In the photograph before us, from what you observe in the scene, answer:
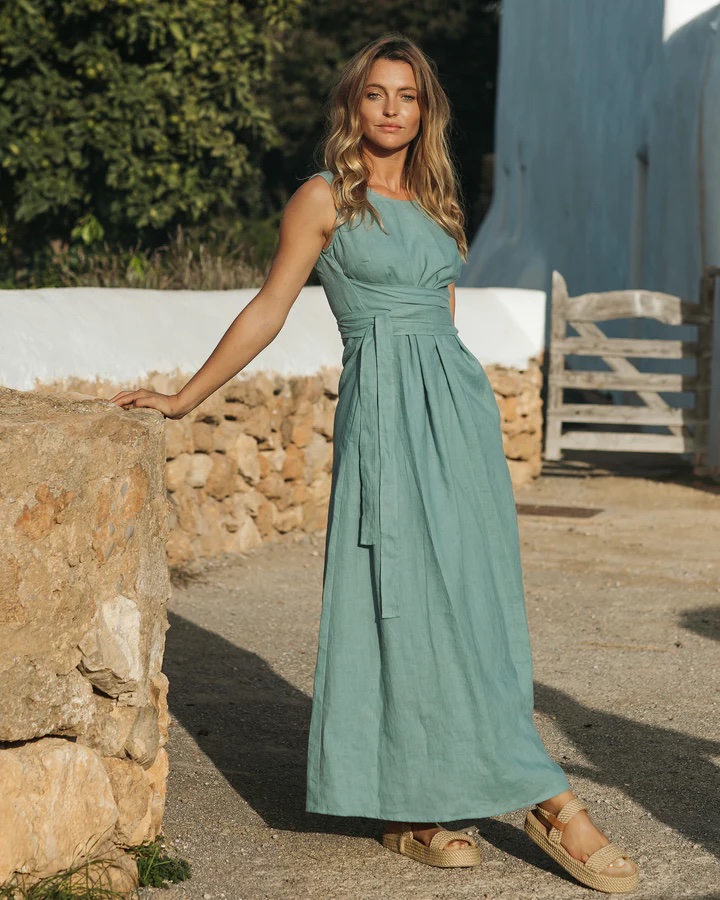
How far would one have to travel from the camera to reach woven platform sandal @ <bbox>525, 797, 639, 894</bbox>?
115 inches

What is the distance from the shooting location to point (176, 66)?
11.1m

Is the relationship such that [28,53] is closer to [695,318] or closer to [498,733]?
[695,318]

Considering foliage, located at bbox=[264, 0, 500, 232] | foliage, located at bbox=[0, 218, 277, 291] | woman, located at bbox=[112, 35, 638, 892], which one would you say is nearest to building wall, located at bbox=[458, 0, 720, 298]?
foliage, located at bbox=[0, 218, 277, 291]

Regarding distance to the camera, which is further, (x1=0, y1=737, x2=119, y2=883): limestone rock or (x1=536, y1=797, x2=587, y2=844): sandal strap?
(x1=536, y1=797, x2=587, y2=844): sandal strap

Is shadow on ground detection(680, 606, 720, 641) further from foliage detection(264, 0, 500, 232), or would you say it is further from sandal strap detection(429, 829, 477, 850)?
foliage detection(264, 0, 500, 232)

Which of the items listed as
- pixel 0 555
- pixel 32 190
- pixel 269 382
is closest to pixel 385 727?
pixel 0 555

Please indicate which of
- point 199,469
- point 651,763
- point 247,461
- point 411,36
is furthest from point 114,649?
point 411,36

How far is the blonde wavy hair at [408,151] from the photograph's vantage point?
3.03 meters

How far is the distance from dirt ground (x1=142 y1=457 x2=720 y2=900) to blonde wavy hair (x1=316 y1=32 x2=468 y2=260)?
4.16ft

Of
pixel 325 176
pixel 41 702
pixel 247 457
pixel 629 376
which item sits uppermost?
pixel 325 176

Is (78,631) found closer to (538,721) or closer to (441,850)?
(441,850)

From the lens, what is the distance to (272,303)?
121 inches

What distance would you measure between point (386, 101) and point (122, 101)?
27.4 ft

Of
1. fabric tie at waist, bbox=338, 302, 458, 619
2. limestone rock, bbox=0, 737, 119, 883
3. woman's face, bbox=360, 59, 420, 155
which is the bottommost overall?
limestone rock, bbox=0, 737, 119, 883
